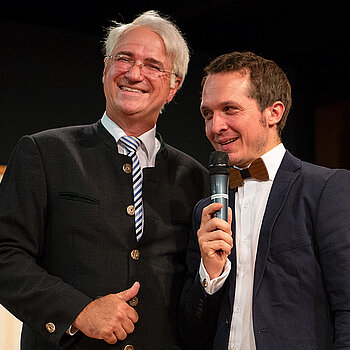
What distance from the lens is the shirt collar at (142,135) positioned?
252 cm

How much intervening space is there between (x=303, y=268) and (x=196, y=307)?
42 cm

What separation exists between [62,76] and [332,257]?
2.85 meters

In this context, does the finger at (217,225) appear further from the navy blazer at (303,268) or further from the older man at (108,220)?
the older man at (108,220)

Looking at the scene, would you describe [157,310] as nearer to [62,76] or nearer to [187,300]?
[187,300]

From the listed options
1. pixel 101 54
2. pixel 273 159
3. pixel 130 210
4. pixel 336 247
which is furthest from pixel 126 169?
pixel 101 54

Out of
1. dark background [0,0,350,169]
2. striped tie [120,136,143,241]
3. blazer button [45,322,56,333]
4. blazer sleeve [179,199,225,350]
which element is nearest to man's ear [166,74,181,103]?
striped tie [120,136,143,241]

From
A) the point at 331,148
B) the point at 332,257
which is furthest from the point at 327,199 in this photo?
the point at 331,148

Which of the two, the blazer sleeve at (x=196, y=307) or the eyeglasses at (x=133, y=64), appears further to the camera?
the eyeglasses at (x=133, y=64)

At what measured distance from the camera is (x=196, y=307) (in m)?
2.24

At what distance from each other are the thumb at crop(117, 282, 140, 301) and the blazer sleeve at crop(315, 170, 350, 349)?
640mm

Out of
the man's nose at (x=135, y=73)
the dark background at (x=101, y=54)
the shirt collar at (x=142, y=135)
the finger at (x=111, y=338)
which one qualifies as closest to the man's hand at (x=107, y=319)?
the finger at (x=111, y=338)

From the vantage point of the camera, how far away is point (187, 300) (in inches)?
90.5

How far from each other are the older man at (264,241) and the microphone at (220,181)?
0.10 ft

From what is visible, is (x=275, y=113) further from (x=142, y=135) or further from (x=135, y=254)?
(x=135, y=254)
